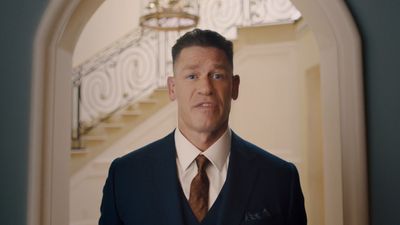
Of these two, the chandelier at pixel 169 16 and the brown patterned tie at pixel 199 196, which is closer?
the brown patterned tie at pixel 199 196

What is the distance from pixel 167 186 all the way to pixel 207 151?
0.59 feet

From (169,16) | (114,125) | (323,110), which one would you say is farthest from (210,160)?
(114,125)

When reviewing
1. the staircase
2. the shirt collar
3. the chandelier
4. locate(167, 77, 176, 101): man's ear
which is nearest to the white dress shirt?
the shirt collar

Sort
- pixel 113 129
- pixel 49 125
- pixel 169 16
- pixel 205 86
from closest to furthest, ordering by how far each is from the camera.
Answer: pixel 205 86 < pixel 49 125 < pixel 169 16 < pixel 113 129

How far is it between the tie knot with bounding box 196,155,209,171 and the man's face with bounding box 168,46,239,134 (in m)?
0.09

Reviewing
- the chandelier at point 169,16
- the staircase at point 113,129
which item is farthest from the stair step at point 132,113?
the chandelier at point 169,16

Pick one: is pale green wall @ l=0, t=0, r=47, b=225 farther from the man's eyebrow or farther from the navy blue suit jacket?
the man's eyebrow

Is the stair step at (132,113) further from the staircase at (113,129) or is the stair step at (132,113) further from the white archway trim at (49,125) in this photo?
the white archway trim at (49,125)

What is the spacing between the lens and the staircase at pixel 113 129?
238 inches

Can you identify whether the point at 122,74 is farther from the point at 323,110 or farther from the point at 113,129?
the point at 323,110

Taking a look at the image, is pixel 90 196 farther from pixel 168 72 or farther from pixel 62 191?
pixel 62 191

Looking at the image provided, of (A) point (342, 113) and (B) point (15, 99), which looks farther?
(B) point (15, 99)

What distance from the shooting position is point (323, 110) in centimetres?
161

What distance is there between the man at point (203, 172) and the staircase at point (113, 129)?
473 centimetres
